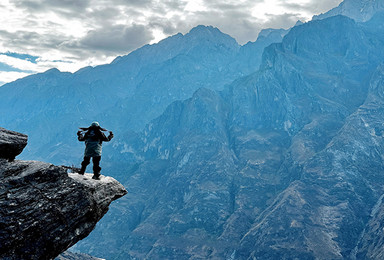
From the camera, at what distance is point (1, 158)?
1891 centimetres

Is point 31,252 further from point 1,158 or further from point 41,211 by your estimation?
point 1,158

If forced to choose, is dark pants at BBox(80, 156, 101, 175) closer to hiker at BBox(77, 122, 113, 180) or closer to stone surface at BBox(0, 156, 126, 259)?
hiker at BBox(77, 122, 113, 180)

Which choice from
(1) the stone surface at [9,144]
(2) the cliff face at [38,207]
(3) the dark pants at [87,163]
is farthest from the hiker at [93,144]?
(1) the stone surface at [9,144]

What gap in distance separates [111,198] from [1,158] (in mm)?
8647

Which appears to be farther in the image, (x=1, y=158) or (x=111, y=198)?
(x=111, y=198)

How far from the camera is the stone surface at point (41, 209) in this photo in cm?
1711

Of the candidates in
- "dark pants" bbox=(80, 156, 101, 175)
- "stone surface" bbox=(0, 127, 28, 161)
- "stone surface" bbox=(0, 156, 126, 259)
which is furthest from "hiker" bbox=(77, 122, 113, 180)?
"stone surface" bbox=(0, 127, 28, 161)

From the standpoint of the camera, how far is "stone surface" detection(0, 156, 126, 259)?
56.1 feet

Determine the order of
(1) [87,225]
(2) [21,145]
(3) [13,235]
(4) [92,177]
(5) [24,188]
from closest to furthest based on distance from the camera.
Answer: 1. (3) [13,235]
2. (5) [24,188]
3. (2) [21,145]
4. (1) [87,225]
5. (4) [92,177]

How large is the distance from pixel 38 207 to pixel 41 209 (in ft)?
0.78

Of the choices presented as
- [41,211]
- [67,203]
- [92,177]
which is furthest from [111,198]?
[41,211]

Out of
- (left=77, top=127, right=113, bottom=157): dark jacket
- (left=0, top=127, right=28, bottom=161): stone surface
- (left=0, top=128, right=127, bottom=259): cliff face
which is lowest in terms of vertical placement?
(left=0, top=128, right=127, bottom=259): cliff face

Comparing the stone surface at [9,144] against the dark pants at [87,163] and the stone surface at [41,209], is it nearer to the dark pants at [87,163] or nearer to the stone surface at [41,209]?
the stone surface at [41,209]

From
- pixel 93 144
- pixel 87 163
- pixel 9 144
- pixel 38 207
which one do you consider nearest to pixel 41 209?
pixel 38 207
